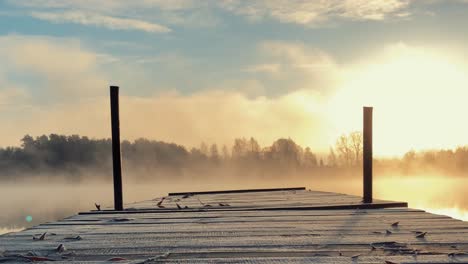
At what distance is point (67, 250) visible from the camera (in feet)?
12.6

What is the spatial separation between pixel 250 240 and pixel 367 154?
525cm

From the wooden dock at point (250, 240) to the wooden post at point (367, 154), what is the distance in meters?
2.23

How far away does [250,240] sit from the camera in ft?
13.5

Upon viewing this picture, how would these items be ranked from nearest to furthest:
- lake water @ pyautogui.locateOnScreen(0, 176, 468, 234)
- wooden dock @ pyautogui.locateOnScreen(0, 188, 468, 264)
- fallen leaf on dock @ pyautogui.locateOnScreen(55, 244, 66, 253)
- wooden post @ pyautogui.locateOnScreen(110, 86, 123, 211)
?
wooden dock @ pyautogui.locateOnScreen(0, 188, 468, 264) < fallen leaf on dock @ pyautogui.locateOnScreen(55, 244, 66, 253) < wooden post @ pyautogui.locateOnScreen(110, 86, 123, 211) < lake water @ pyautogui.locateOnScreen(0, 176, 468, 234)

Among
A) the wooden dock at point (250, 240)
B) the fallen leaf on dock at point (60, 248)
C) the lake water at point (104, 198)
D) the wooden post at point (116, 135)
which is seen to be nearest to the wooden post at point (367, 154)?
the wooden dock at point (250, 240)

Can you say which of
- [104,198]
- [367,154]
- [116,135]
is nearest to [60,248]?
[116,135]

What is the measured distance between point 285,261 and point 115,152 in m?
5.70

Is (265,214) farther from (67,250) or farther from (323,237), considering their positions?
(67,250)

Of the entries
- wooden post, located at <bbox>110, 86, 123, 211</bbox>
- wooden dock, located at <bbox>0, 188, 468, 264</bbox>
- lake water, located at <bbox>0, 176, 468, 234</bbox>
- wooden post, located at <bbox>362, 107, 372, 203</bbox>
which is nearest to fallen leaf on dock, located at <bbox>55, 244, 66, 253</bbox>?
wooden dock, located at <bbox>0, 188, 468, 264</bbox>

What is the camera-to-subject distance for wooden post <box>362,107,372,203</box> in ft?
28.0

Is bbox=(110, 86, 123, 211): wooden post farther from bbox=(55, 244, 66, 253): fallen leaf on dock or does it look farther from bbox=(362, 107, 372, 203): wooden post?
bbox=(55, 244, 66, 253): fallen leaf on dock

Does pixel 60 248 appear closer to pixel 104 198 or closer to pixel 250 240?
pixel 250 240

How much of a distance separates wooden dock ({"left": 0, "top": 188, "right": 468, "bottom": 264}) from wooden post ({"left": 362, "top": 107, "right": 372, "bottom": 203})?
2231 mm

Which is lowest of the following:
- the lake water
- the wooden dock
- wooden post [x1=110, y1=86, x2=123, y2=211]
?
the lake water
